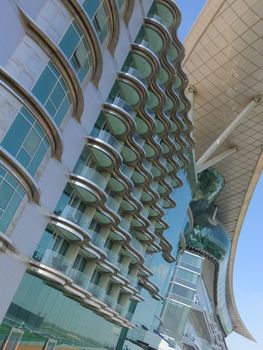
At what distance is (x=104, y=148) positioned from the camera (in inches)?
1110

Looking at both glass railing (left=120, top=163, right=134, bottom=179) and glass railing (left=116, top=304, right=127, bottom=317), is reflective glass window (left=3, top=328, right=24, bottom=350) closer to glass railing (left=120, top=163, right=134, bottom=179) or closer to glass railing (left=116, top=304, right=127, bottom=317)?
glass railing (left=116, top=304, right=127, bottom=317)

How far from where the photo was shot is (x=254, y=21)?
50812mm

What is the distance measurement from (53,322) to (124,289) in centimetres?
989

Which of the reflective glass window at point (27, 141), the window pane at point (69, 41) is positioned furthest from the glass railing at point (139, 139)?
the reflective glass window at point (27, 141)

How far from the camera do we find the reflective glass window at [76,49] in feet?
67.3

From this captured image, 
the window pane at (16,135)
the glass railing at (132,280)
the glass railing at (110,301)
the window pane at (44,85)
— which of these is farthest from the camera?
the glass railing at (132,280)

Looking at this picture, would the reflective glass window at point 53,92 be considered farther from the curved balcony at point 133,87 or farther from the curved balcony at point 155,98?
the curved balcony at point 155,98

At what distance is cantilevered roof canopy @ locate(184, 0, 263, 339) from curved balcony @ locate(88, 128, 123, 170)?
2977 cm

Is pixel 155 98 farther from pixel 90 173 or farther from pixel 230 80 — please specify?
pixel 230 80

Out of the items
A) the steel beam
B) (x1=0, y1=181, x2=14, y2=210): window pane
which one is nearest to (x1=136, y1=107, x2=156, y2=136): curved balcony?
(x1=0, y1=181, x2=14, y2=210): window pane

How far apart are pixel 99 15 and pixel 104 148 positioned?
8.27m

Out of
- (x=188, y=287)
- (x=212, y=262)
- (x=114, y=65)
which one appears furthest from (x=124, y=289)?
(x=212, y=262)

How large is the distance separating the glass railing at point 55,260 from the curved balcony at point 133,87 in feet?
39.9

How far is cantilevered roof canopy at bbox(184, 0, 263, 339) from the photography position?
52250mm
